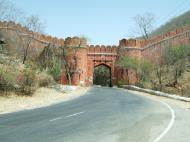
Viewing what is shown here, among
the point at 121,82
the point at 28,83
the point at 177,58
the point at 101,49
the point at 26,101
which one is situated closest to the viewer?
the point at 26,101

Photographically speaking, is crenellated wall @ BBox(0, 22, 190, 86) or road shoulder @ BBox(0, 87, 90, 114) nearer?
road shoulder @ BBox(0, 87, 90, 114)

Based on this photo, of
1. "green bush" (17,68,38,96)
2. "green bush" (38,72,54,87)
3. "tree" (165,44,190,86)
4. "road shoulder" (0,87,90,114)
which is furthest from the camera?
"tree" (165,44,190,86)

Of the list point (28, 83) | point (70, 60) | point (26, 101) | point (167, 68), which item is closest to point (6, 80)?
point (26, 101)

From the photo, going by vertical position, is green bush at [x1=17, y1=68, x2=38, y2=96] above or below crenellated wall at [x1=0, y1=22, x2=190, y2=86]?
below

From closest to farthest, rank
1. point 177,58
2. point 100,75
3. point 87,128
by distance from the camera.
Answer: point 87,128 → point 177,58 → point 100,75

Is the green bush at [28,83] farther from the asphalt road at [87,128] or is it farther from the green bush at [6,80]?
the asphalt road at [87,128]

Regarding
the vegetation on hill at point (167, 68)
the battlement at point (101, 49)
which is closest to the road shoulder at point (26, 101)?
the vegetation on hill at point (167, 68)

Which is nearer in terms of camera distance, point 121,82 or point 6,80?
point 6,80

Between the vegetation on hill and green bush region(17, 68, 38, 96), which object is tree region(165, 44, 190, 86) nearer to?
the vegetation on hill

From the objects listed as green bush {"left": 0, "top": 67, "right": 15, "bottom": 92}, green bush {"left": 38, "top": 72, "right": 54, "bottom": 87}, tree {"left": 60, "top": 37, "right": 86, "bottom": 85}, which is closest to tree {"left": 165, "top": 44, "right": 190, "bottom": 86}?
tree {"left": 60, "top": 37, "right": 86, "bottom": 85}

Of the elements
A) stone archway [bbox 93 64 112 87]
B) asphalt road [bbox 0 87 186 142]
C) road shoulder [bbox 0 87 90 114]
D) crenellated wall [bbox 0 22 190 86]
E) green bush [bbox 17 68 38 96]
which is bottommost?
asphalt road [bbox 0 87 186 142]

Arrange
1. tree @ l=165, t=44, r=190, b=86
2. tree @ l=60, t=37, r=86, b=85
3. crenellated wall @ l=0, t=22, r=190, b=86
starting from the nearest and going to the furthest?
1. tree @ l=165, t=44, r=190, b=86
2. tree @ l=60, t=37, r=86, b=85
3. crenellated wall @ l=0, t=22, r=190, b=86

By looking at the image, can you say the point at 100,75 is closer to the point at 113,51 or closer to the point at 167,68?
the point at 113,51

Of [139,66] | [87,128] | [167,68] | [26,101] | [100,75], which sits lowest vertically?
[87,128]
